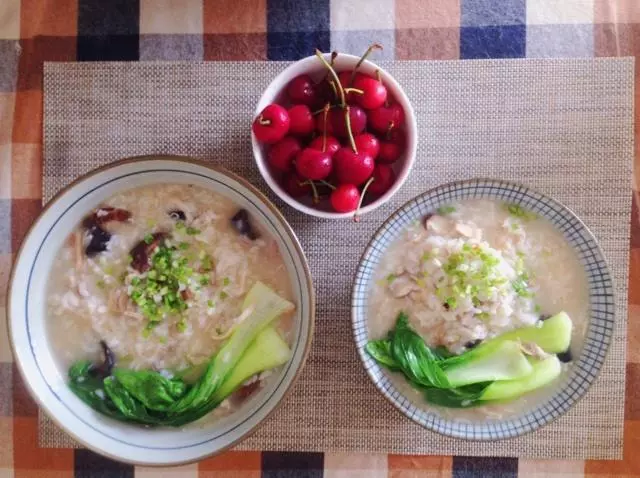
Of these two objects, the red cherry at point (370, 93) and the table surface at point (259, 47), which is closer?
the red cherry at point (370, 93)

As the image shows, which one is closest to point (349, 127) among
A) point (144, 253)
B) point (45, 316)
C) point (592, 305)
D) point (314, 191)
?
point (314, 191)

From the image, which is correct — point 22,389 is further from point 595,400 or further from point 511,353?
point 595,400

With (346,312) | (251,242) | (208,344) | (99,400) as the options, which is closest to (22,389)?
(99,400)

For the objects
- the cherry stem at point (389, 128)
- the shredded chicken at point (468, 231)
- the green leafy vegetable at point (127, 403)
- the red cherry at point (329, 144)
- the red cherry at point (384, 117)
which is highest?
the red cherry at point (384, 117)

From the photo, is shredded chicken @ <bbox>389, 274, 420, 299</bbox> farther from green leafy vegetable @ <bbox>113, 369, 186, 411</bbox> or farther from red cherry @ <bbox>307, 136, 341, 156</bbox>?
green leafy vegetable @ <bbox>113, 369, 186, 411</bbox>

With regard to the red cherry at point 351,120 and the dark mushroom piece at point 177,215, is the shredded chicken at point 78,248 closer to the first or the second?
the dark mushroom piece at point 177,215

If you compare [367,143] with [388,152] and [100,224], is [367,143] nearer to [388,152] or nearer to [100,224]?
[388,152]

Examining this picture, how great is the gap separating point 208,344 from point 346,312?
29 cm

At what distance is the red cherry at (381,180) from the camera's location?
133 centimetres

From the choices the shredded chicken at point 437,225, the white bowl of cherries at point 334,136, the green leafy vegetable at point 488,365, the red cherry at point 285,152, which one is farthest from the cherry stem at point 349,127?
the green leafy vegetable at point 488,365

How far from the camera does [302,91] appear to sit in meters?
1.33

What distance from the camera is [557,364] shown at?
1.33 meters

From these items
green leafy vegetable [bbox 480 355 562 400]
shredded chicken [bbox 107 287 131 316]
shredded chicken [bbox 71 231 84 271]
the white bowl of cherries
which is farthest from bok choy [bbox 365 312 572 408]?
shredded chicken [bbox 71 231 84 271]

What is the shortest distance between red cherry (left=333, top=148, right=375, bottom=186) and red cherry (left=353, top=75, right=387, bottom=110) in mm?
94
